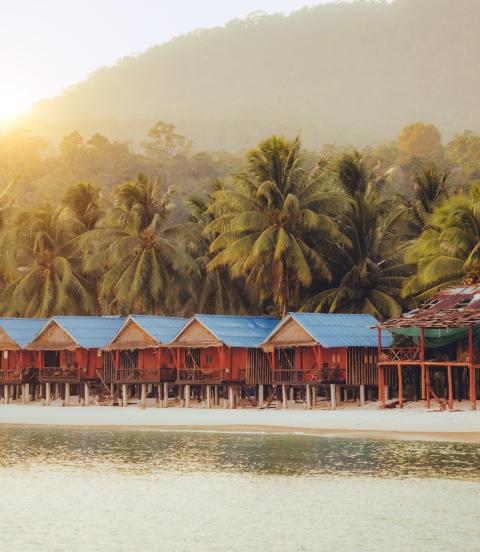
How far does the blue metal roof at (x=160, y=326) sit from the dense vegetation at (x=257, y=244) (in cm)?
427

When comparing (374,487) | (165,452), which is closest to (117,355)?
(165,452)

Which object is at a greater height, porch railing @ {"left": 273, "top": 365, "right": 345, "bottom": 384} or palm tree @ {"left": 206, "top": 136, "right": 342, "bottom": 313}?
palm tree @ {"left": 206, "top": 136, "right": 342, "bottom": 313}

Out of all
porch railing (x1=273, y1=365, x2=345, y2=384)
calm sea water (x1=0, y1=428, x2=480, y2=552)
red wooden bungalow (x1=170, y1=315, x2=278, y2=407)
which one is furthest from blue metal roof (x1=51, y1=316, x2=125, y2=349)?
calm sea water (x1=0, y1=428, x2=480, y2=552)

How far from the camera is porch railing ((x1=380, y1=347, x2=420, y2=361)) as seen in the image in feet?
148

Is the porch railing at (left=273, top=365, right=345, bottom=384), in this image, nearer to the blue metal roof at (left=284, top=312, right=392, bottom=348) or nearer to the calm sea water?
the blue metal roof at (left=284, top=312, right=392, bottom=348)

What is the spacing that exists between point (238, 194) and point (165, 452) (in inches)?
1014

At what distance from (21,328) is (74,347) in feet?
19.7

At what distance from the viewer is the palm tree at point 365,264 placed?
5628cm

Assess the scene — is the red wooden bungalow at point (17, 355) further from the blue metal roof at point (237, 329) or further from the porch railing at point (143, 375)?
the blue metal roof at point (237, 329)

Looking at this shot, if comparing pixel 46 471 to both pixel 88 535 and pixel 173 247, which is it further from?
pixel 173 247

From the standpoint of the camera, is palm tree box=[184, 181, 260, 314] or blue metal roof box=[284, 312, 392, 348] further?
palm tree box=[184, 181, 260, 314]

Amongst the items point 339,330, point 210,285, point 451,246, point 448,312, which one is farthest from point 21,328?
point 448,312

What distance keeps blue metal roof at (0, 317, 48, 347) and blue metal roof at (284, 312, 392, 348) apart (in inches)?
752

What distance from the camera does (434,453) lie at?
102 ft
